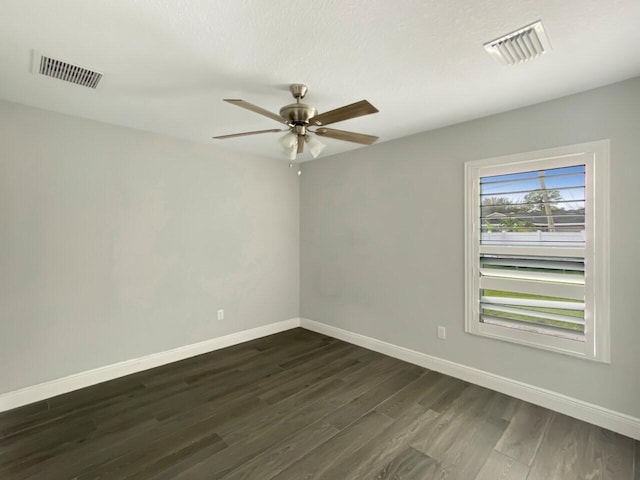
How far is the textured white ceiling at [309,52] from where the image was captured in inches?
60.9

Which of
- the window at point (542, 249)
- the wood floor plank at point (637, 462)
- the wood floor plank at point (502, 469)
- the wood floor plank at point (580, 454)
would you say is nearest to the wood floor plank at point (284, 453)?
the wood floor plank at point (502, 469)

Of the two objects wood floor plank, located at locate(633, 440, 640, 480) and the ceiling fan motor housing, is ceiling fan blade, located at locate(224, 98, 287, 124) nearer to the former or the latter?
the ceiling fan motor housing

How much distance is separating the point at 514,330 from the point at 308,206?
3.08 meters

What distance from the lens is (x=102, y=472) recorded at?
1914 millimetres

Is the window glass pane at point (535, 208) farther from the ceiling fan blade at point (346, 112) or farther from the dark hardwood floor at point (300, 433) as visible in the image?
the ceiling fan blade at point (346, 112)

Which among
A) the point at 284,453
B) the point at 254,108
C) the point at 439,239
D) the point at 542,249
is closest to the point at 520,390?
the point at 542,249

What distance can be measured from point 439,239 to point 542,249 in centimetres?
91

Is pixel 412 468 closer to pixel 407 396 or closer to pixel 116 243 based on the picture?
pixel 407 396

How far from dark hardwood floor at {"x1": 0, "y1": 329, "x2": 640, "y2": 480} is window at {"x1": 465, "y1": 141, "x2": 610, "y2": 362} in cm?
68

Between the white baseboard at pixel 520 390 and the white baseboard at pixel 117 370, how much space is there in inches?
62.8

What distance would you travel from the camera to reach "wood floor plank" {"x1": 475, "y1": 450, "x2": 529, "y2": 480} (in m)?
1.88

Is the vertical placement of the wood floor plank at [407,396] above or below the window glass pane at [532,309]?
below

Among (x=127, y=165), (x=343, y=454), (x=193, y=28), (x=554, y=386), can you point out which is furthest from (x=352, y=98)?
(x=554, y=386)

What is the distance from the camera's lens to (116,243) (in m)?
3.16
